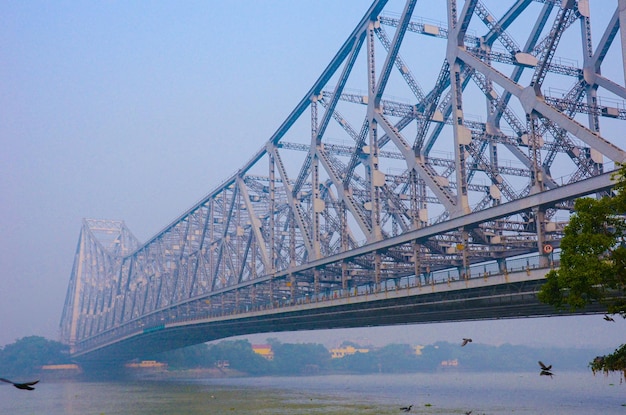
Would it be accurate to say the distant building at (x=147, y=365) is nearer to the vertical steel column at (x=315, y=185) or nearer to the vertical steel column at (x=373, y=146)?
the vertical steel column at (x=315, y=185)

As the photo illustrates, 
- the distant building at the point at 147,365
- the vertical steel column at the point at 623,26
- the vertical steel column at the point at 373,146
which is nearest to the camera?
the vertical steel column at the point at 623,26

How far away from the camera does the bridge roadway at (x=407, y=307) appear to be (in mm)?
41125

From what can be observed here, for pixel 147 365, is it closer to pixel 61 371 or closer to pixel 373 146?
pixel 61 371

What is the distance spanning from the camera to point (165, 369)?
19138cm

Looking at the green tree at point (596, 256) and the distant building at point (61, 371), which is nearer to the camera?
the green tree at point (596, 256)

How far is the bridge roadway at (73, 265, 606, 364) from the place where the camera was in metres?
41.1

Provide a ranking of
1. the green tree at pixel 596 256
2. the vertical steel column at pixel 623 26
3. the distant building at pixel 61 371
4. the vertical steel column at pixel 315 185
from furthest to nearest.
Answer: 1. the distant building at pixel 61 371
2. the vertical steel column at pixel 315 185
3. the vertical steel column at pixel 623 26
4. the green tree at pixel 596 256

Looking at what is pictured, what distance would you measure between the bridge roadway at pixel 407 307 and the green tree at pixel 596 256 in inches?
231

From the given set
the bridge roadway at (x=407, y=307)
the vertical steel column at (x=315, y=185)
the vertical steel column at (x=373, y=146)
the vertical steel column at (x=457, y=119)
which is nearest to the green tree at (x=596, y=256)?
the bridge roadway at (x=407, y=307)

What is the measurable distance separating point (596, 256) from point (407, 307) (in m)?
23.7

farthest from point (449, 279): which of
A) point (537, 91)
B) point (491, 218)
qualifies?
point (537, 91)

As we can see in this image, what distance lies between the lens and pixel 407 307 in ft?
173

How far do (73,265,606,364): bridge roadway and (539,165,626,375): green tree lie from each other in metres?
5.87

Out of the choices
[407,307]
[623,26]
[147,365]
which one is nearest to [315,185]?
[407,307]
